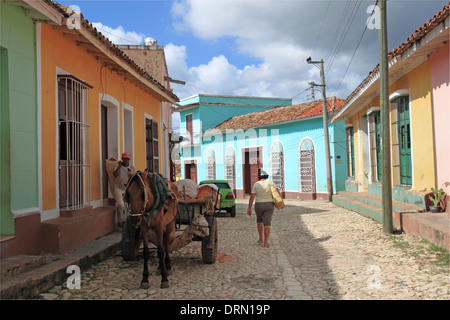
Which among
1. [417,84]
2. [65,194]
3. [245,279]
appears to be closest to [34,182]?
[65,194]

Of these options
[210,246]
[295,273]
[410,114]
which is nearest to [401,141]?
[410,114]

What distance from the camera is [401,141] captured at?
9602 millimetres

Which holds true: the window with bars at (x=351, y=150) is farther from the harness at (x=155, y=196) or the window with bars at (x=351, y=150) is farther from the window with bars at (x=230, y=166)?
Answer: the harness at (x=155, y=196)

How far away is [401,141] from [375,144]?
244cm

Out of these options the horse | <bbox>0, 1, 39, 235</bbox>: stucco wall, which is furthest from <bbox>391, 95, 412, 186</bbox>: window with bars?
<bbox>0, 1, 39, 235</bbox>: stucco wall

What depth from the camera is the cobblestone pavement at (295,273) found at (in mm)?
4535

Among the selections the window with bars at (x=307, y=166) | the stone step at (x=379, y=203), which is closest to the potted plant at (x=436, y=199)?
the stone step at (x=379, y=203)

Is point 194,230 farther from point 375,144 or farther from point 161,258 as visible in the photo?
point 375,144

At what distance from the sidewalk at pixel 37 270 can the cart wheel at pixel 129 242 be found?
412 millimetres

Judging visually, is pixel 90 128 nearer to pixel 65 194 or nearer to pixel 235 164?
pixel 65 194

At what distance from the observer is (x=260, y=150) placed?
23078 mm

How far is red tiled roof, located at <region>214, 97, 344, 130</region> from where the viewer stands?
2063cm

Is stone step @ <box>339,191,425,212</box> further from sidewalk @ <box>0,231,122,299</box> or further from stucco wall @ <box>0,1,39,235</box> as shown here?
stucco wall @ <box>0,1,39,235</box>
